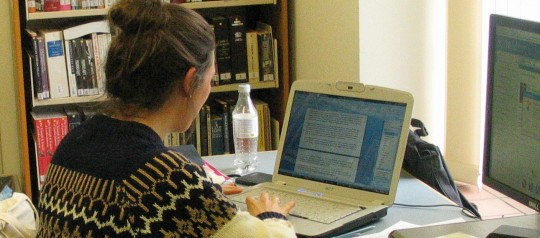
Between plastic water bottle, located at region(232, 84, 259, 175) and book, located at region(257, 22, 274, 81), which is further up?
book, located at region(257, 22, 274, 81)

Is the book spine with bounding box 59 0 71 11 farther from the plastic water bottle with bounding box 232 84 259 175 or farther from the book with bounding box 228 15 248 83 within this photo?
the plastic water bottle with bounding box 232 84 259 175

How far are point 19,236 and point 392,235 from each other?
31.1 inches

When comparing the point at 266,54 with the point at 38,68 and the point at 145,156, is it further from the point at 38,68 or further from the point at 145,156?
the point at 145,156

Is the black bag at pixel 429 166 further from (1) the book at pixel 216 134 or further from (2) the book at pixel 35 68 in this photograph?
(2) the book at pixel 35 68

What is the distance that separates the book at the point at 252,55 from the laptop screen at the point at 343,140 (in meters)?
1.45

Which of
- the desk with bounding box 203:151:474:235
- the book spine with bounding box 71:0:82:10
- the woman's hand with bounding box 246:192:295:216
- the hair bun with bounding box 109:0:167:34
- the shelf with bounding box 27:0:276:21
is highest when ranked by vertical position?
the book spine with bounding box 71:0:82:10

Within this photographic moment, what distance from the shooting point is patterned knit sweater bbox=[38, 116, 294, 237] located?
150cm

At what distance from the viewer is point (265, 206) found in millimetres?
1839

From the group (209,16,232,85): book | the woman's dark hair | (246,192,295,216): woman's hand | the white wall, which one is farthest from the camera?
(209,16,232,85): book

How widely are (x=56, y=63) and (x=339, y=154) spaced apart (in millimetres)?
1629

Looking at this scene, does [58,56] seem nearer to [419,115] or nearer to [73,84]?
[73,84]

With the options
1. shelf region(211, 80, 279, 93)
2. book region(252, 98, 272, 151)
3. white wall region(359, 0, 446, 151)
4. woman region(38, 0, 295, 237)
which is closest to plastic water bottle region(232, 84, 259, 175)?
white wall region(359, 0, 446, 151)

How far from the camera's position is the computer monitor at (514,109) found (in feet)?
5.15

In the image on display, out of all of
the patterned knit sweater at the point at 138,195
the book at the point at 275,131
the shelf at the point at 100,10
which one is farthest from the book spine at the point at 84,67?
the patterned knit sweater at the point at 138,195
